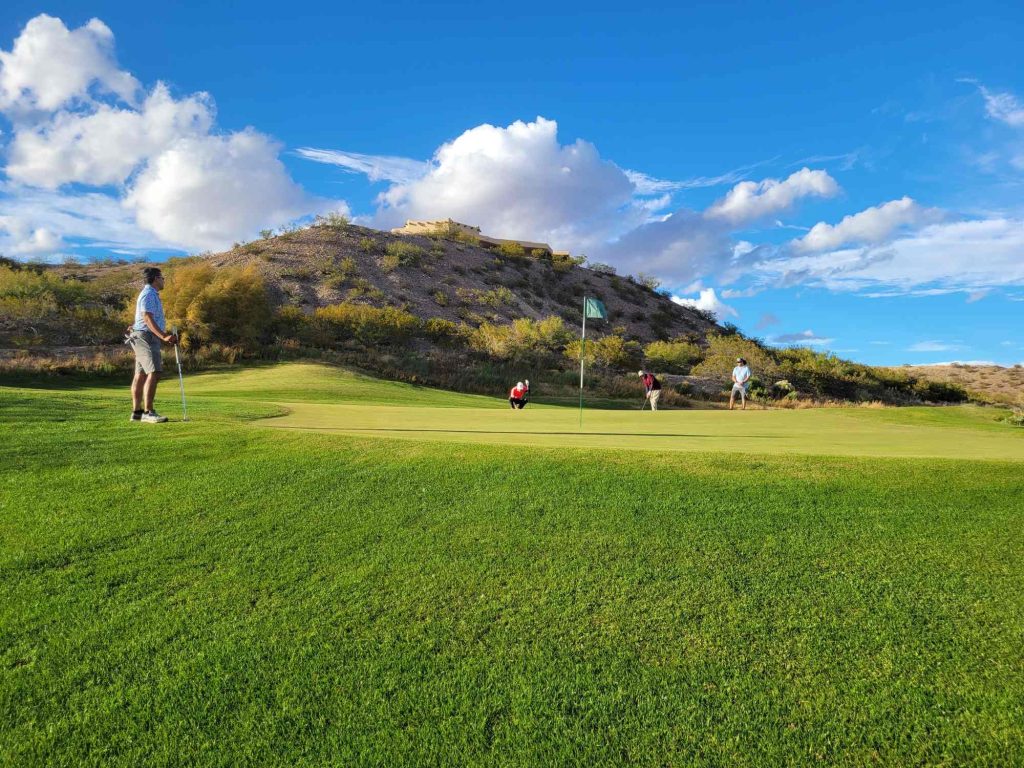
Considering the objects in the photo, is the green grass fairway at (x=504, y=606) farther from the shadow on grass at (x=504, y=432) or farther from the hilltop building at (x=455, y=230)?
the hilltop building at (x=455, y=230)

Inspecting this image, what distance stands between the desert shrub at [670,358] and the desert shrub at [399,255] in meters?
28.5

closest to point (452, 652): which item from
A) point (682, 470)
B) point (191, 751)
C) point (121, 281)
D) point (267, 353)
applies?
point (191, 751)

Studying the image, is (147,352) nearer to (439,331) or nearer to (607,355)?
(439,331)

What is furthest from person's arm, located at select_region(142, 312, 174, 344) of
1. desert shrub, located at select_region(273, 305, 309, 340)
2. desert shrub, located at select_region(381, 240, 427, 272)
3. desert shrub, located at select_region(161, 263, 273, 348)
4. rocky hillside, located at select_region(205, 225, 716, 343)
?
desert shrub, located at select_region(381, 240, 427, 272)

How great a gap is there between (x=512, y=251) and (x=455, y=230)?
444 inches

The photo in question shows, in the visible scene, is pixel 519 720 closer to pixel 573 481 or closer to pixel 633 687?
pixel 633 687

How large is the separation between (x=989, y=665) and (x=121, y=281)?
60940 mm

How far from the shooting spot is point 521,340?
45.2 metres

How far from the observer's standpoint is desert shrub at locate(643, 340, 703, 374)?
47.0 meters

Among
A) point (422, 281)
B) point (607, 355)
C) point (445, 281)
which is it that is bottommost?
point (607, 355)

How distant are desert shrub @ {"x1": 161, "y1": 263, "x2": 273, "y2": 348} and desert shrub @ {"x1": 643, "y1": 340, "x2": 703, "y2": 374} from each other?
27.1 metres

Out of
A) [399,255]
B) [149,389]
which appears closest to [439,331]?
[399,255]

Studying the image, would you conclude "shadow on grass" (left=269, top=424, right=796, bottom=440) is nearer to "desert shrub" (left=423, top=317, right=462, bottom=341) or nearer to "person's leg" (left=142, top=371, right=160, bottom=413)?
"person's leg" (left=142, top=371, right=160, bottom=413)

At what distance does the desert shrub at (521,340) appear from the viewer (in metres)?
43.5
